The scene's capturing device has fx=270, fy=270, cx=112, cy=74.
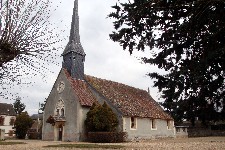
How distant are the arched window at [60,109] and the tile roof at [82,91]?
2679mm

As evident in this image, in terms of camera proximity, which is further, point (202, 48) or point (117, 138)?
point (117, 138)

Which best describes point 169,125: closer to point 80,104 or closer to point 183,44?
point 80,104

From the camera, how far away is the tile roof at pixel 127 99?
33.1 m

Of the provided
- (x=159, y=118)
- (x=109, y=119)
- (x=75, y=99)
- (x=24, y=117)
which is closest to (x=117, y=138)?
(x=109, y=119)

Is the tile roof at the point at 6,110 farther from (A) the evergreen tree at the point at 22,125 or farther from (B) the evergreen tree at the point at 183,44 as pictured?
(B) the evergreen tree at the point at 183,44

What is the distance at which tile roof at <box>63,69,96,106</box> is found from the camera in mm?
31969

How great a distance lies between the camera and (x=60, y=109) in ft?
111

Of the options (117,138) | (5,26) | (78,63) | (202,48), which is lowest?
(117,138)

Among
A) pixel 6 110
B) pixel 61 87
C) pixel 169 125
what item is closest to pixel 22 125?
pixel 61 87

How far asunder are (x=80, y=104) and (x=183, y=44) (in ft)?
80.4

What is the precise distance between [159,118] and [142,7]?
3253cm

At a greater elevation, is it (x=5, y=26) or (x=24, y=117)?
(x=5, y=26)

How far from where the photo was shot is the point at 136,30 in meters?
8.25

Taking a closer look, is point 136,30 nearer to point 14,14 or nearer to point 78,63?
point 14,14
